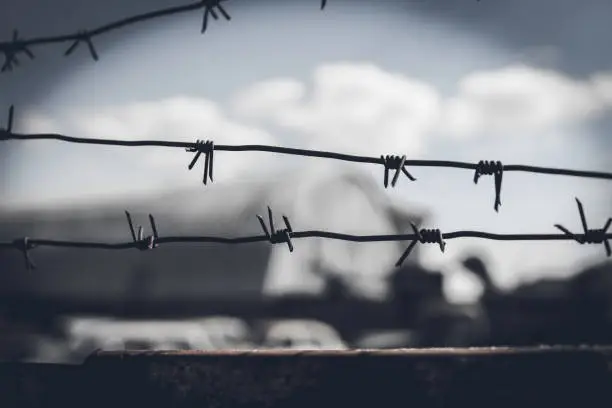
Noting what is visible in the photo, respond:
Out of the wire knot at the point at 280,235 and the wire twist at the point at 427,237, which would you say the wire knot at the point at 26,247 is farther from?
the wire twist at the point at 427,237

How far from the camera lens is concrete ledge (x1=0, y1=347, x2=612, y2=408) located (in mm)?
1442

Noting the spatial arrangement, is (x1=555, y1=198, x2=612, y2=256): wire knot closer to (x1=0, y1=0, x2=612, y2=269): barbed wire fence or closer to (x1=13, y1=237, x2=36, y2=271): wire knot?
(x1=0, y1=0, x2=612, y2=269): barbed wire fence

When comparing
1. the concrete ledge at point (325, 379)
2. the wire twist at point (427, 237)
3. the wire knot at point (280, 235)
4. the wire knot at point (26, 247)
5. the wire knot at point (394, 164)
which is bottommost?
the concrete ledge at point (325, 379)

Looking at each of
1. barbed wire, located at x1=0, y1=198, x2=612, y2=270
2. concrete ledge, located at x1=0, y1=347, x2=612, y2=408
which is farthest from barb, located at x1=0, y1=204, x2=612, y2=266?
concrete ledge, located at x1=0, y1=347, x2=612, y2=408

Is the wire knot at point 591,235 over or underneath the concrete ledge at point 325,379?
over

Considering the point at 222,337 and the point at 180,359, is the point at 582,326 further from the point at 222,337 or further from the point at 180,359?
the point at 180,359

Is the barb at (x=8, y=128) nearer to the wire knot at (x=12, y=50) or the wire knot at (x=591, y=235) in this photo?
the wire knot at (x=12, y=50)

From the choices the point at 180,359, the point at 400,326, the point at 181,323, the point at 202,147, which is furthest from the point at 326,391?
the point at 181,323

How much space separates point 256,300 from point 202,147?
35.1 feet

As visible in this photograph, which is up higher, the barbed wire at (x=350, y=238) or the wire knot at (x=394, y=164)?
the wire knot at (x=394, y=164)

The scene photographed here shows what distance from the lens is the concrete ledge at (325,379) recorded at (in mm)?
1442

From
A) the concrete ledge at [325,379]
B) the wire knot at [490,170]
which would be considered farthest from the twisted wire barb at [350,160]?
the concrete ledge at [325,379]

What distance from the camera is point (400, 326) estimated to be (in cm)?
1098

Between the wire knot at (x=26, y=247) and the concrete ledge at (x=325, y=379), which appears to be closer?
the concrete ledge at (x=325, y=379)
